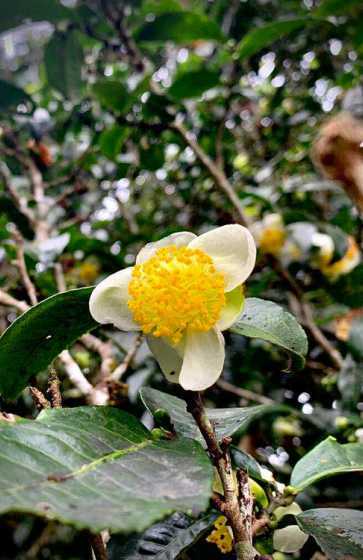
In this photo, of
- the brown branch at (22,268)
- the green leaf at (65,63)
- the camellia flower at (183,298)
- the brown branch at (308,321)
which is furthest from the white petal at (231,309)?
the green leaf at (65,63)

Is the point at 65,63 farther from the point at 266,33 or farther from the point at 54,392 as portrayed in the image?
the point at 54,392

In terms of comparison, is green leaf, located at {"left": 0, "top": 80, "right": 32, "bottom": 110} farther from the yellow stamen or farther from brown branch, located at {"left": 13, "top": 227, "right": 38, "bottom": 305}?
the yellow stamen

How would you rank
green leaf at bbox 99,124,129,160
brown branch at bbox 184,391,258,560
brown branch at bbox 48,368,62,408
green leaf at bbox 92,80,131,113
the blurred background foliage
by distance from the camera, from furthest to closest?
1. green leaf at bbox 99,124,129,160
2. green leaf at bbox 92,80,131,113
3. the blurred background foliage
4. brown branch at bbox 48,368,62,408
5. brown branch at bbox 184,391,258,560

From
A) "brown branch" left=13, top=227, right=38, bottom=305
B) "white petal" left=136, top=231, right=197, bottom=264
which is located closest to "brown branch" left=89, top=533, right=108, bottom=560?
"white petal" left=136, top=231, right=197, bottom=264

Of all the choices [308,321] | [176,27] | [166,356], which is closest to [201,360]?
[166,356]

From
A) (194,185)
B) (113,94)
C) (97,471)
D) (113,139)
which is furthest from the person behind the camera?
(194,185)

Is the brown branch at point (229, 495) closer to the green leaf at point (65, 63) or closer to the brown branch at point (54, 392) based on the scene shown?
the brown branch at point (54, 392)
